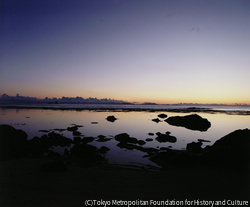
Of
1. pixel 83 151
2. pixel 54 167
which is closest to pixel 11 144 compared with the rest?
pixel 83 151

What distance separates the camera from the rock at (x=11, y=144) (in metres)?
11.4

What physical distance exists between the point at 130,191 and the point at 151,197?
3.51 feet

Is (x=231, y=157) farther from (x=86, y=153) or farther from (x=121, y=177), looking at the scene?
(x=86, y=153)

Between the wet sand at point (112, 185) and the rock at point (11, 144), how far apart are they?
1837 millimetres

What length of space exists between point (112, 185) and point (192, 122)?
88.9ft

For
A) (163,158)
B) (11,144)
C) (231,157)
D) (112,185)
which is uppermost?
(231,157)

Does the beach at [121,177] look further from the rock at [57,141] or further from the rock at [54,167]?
the rock at [57,141]

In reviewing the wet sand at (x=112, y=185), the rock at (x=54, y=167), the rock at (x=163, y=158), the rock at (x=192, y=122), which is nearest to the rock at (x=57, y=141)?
the wet sand at (x=112, y=185)

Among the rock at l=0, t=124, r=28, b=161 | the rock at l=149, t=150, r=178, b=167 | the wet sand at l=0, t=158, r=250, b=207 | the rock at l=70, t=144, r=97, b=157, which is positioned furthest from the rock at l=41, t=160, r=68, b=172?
the rock at l=149, t=150, r=178, b=167

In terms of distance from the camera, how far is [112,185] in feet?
24.4

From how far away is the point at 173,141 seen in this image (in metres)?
18.8

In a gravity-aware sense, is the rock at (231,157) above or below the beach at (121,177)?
above

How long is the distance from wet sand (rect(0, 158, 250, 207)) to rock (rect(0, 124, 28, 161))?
6.03 feet

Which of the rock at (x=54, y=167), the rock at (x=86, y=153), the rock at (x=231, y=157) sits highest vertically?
the rock at (x=231, y=157)
